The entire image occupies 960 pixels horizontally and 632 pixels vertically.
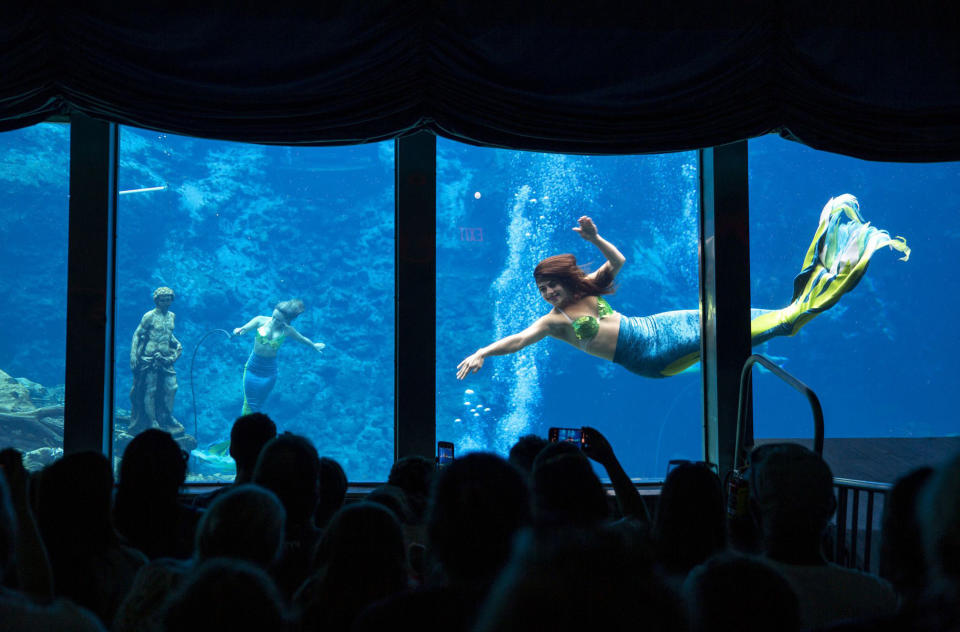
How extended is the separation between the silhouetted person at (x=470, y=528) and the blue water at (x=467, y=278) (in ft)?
97.2

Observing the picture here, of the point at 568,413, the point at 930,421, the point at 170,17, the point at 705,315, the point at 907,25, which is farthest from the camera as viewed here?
the point at 930,421

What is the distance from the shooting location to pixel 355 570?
3.66ft

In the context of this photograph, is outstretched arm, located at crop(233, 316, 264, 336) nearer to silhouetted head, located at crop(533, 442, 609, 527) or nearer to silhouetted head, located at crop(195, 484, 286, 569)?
silhouetted head, located at crop(533, 442, 609, 527)

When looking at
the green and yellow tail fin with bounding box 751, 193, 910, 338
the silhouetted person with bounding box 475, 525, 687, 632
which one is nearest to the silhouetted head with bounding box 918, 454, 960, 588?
the silhouetted person with bounding box 475, 525, 687, 632

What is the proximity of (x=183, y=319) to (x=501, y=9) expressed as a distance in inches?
1358

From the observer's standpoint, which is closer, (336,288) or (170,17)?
(170,17)

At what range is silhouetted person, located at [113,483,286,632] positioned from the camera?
47.9 inches

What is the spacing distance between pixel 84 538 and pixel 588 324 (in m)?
4.06

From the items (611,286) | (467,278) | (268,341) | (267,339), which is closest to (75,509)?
(611,286)

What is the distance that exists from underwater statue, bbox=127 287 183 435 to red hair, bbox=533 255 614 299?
861 centimetres

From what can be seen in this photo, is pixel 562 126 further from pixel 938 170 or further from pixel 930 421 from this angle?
pixel 930 421

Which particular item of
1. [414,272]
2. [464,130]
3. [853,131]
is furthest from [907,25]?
[414,272]

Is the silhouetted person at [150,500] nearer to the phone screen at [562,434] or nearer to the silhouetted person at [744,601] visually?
the silhouetted person at [744,601]

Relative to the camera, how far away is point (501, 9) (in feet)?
12.1
